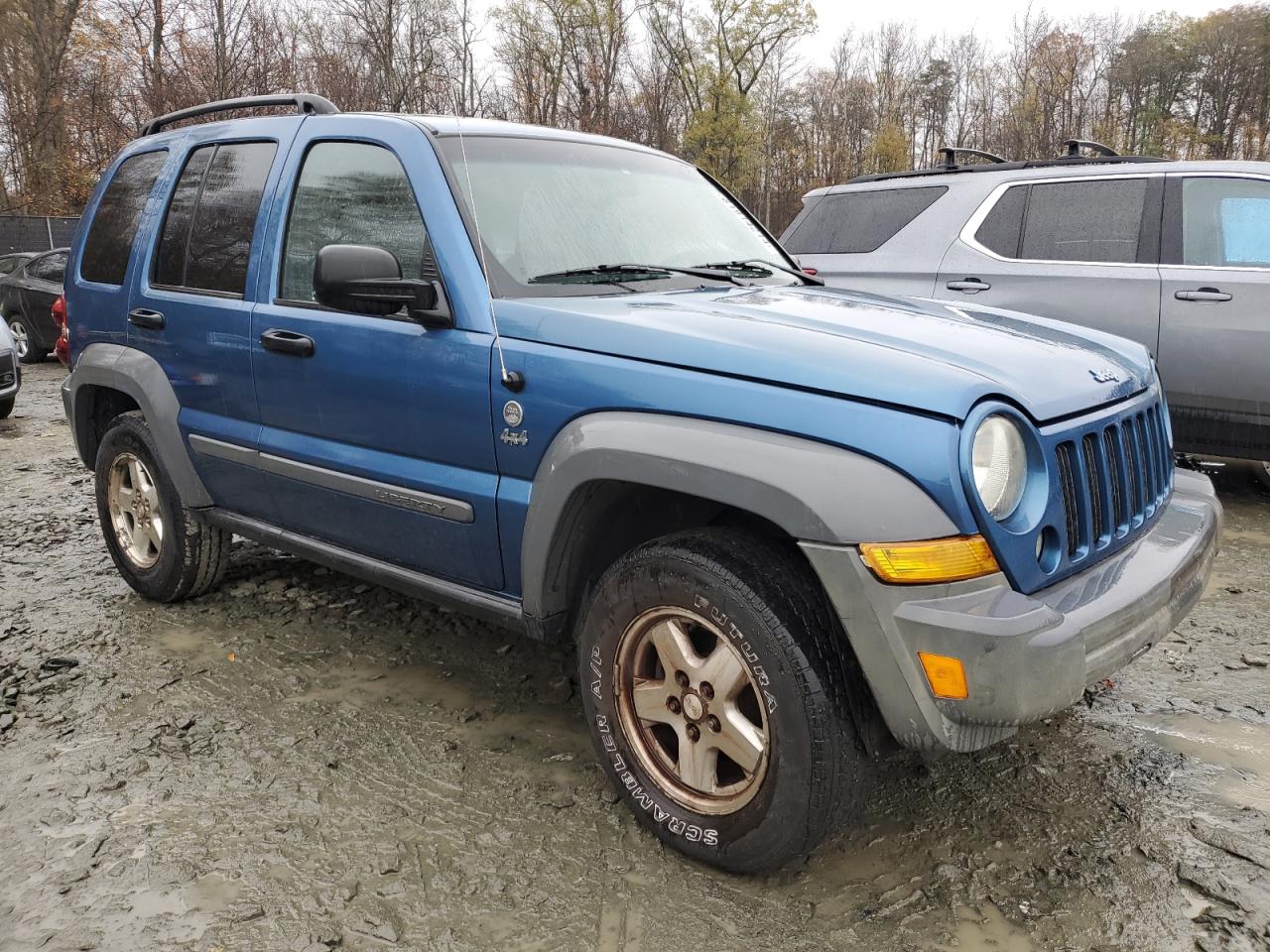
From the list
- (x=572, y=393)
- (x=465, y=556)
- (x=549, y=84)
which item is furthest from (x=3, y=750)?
(x=549, y=84)

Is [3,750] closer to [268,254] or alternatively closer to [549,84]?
[268,254]

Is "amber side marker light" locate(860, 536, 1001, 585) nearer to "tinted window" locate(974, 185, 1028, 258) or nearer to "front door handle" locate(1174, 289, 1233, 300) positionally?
"front door handle" locate(1174, 289, 1233, 300)

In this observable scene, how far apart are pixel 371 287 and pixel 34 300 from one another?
39.7 ft

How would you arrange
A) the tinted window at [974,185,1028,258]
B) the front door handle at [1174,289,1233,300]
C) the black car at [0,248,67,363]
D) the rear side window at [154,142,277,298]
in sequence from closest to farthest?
the rear side window at [154,142,277,298] < the front door handle at [1174,289,1233,300] < the tinted window at [974,185,1028,258] < the black car at [0,248,67,363]

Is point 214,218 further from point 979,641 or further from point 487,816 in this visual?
point 979,641

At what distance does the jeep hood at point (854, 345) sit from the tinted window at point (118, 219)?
223 cm

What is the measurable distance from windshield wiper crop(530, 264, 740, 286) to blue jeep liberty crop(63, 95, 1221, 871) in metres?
0.01

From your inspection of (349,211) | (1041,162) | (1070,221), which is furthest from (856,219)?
(349,211)

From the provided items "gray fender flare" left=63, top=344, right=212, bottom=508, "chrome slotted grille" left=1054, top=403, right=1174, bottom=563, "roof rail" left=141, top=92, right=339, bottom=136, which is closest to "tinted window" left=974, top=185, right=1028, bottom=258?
"chrome slotted grille" left=1054, top=403, right=1174, bottom=563

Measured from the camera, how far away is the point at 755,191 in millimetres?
43062

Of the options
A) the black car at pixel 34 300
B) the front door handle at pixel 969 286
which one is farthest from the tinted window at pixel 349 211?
the black car at pixel 34 300

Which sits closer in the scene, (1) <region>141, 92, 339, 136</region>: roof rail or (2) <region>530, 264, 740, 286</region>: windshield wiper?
(2) <region>530, 264, 740, 286</region>: windshield wiper

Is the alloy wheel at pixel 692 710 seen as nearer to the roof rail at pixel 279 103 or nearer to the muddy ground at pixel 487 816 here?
the muddy ground at pixel 487 816

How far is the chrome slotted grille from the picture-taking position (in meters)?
2.18
